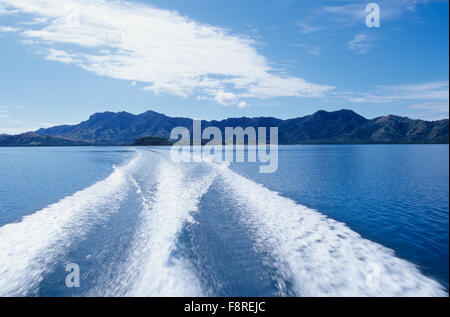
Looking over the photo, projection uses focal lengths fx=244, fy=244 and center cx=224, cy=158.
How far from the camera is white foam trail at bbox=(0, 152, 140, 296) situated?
24.7ft

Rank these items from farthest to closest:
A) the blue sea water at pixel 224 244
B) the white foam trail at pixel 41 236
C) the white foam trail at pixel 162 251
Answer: the white foam trail at pixel 41 236 < the blue sea water at pixel 224 244 < the white foam trail at pixel 162 251

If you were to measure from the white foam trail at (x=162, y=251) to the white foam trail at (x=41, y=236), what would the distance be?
8.77 ft

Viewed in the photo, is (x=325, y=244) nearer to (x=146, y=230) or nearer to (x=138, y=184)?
(x=146, y=230)

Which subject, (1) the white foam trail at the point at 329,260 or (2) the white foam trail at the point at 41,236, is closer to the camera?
(1) the white foam trail at the point at 329,260

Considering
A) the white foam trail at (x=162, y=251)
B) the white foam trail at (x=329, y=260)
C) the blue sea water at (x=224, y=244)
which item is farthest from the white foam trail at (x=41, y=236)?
the white foam trail at (x=329, y=260)

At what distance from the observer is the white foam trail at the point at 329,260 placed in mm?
7004

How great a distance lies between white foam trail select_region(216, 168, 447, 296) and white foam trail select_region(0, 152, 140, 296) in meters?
7.60

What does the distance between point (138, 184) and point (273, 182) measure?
12739 mm

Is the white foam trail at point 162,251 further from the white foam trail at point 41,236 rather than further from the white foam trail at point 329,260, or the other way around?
the white foam trail at point 329,260

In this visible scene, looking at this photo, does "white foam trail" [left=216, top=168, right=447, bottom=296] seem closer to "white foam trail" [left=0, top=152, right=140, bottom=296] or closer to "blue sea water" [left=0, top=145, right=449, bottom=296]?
"blue sea water" [left=0, top=145, right=449, bottom=296]

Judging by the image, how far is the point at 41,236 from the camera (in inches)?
408

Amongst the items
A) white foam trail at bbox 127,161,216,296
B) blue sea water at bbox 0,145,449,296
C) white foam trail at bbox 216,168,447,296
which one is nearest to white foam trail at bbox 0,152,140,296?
blue sea water at bbox 0,145,449,296
